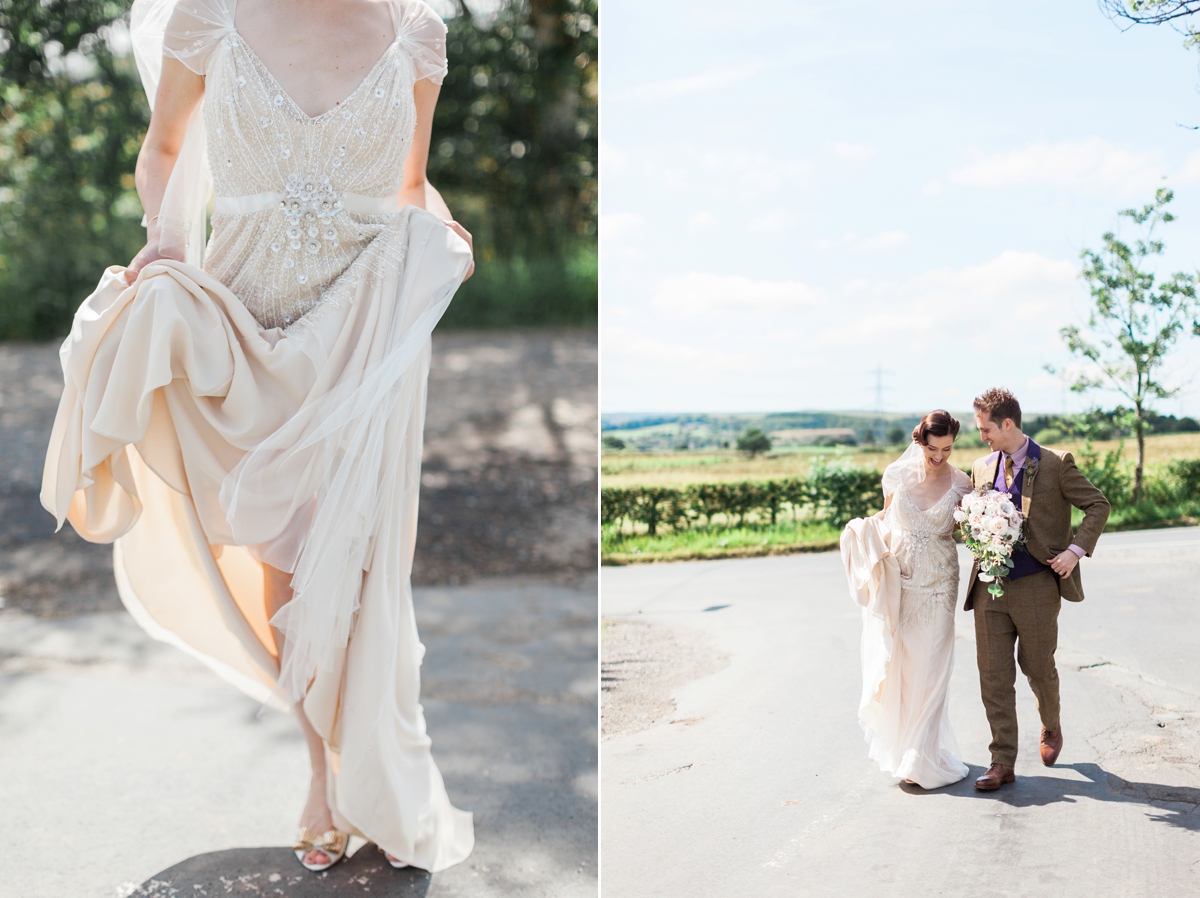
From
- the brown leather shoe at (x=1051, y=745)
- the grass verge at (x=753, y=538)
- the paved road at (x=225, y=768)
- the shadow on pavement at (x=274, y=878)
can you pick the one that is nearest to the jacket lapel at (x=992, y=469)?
the grass verge at (x=753, y=538)

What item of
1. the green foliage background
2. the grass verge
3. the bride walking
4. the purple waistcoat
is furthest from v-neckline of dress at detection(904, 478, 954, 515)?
the green foliage background

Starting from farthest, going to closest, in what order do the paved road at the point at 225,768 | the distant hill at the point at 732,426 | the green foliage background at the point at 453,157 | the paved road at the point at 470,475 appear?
the green foliage background at the point at 453,157, the paved road at the point at 470,475, the distant hill at the point at 732,426, the paved road at the point at 225,768

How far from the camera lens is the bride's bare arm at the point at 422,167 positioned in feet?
8.63

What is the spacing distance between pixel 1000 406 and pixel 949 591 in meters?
0.53

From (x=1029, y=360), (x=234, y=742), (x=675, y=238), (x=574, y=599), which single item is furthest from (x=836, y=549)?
(x=234, y=742)

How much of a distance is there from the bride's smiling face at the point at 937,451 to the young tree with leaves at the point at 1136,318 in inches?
18.4

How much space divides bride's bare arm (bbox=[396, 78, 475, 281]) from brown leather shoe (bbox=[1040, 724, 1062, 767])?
1.96 metres

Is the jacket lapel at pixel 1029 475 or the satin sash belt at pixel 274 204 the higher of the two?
the satin sash belt at pixel 274 204

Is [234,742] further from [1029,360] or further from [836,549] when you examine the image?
[1029,360]

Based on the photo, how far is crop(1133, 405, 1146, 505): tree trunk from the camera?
2625mm

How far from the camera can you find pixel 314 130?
2.40 meters

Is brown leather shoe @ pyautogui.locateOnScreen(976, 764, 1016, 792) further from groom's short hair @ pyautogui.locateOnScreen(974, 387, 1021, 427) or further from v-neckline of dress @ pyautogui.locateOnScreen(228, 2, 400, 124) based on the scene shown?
v-neckline of dress @ pyautogui.locateOnScreen(228, 2, 400, 124)

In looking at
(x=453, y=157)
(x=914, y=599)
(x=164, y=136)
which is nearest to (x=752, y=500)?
(x=914, y=599)

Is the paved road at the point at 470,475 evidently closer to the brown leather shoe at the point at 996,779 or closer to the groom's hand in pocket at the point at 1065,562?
the brown leather shoe at the point at 996,779
